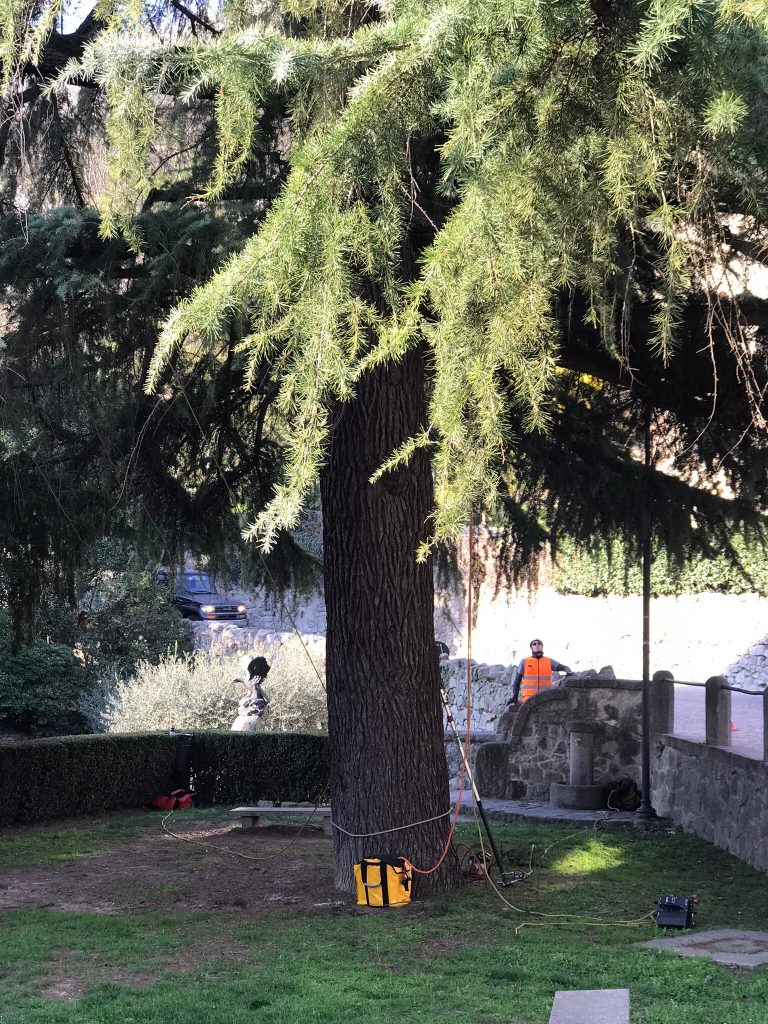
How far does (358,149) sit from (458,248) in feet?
1.50

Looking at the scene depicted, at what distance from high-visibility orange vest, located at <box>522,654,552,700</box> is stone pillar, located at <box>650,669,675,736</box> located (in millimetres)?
2211

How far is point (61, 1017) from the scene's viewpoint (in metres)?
4.52

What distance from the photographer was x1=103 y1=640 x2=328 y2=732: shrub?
1527cm

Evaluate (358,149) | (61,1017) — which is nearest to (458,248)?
(358,149)

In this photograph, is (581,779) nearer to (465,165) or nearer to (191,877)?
(191,877)

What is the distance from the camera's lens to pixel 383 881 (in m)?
6.54

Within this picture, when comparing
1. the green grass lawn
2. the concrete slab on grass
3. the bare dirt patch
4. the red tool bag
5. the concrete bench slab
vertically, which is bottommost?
the red tool bag

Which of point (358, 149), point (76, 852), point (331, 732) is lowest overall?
point (76, 852)

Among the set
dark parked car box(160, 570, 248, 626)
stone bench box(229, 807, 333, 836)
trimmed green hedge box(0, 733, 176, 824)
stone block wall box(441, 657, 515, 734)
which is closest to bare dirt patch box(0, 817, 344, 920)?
stone bench box(229, 807, 333, 836)

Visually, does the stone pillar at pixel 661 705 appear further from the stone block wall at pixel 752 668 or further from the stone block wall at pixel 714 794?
the stone block wall at pixel 752 668

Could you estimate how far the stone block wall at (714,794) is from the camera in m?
8.03

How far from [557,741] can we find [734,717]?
515cm

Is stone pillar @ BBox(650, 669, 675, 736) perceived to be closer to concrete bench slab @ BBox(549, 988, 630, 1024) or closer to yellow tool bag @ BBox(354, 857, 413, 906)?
yellow tool bag @ BBox(354, 857, 413, 906)

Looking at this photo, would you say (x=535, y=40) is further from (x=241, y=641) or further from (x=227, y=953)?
(x=241, y=641)
